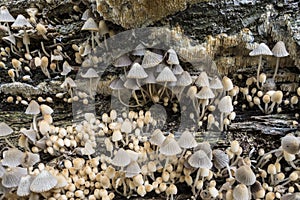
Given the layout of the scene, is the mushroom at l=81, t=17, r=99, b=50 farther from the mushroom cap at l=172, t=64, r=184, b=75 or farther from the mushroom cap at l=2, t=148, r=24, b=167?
the mushroom cap at l=2, t=148, r=24, b=167

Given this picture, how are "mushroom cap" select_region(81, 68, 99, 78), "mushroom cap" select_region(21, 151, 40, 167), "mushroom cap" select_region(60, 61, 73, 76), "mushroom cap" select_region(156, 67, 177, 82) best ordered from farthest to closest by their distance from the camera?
"mushroom cap" select_region(60, 61, 73, 76) < "mushroom cap" select_region(81, 68, 99, 78) < "mushroom cap" select_region(156, 67, 177, 82) < "mushroom cap" select_region(21, 151, 40, 167)

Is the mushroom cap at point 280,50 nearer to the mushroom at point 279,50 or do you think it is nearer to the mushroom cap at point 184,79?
the mushroom at point 279,50

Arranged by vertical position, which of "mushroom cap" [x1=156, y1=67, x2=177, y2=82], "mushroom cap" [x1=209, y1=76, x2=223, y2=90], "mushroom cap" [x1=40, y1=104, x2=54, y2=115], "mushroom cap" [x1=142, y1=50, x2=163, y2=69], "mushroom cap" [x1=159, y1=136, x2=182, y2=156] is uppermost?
"mushroom cap" [x1=142, y1=50, x2=163, y2=69]

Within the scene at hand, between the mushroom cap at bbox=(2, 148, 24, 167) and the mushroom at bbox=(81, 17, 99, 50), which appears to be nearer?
the mushroom cap at bbox=(2, 148, 24, 167)

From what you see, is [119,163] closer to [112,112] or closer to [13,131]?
[112,112]

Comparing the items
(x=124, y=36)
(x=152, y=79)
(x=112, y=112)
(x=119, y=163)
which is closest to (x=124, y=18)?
(x=124, y=36)

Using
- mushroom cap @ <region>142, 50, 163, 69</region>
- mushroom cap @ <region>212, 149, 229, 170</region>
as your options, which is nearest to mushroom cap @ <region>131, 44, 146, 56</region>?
mushroom cap @ <region>142, 50, 163, 69</region>
